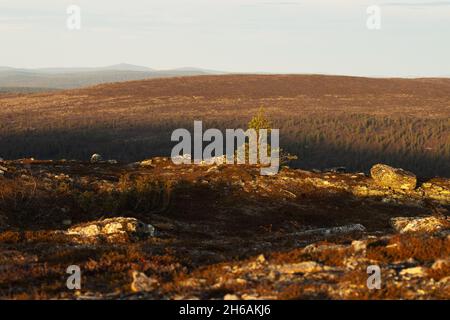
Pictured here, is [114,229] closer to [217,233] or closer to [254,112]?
[217,233]

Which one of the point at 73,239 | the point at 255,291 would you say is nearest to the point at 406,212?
the point at 73,239

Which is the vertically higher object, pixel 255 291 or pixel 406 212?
pixel 255 291

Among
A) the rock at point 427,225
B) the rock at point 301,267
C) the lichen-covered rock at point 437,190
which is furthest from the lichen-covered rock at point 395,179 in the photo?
the rock at point 301,267

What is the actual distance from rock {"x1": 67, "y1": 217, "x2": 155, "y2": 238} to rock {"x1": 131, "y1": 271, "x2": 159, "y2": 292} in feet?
26.2

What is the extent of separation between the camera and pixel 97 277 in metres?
14.5

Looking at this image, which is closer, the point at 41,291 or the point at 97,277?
the point at 41,291

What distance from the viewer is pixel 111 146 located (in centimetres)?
9875

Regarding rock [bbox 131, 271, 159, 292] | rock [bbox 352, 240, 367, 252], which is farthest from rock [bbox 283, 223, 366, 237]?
rock [bbox 131, 271, 159, 292]

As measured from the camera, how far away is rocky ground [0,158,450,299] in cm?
1313

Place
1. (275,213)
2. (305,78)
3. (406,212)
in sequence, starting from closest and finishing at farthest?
1. (275,213)
2. (406,212)
3. (305,78)

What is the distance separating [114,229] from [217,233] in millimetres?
6093

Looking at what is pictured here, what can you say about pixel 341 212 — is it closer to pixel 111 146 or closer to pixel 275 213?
pixel 275 213
